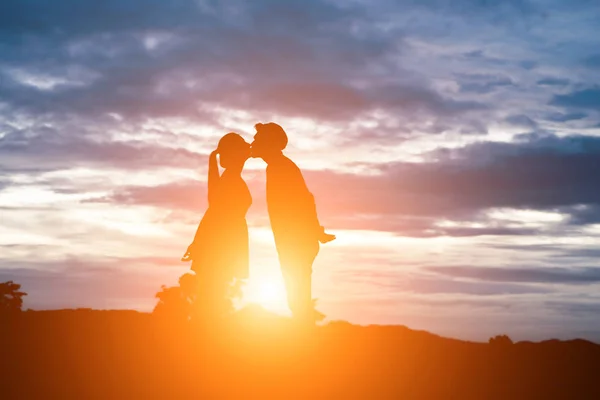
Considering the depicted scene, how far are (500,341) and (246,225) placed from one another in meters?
9.49

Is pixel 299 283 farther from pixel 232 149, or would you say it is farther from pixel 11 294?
pixel 11 294

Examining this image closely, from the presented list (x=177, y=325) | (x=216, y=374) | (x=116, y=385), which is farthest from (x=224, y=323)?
(x=116, y=385)

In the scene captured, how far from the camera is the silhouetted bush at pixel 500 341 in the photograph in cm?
2722

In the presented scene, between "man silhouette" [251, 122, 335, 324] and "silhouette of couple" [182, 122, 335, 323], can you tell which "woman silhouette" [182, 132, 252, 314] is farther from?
"man silhouette" [251, 122, 335, 324]

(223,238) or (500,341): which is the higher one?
(223,238)

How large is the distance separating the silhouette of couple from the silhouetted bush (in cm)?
650

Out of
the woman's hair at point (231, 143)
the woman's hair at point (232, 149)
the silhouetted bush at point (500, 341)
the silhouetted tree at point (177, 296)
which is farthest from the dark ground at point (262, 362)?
the silhouetted tree at point (177, 296)

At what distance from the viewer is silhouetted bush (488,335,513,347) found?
2722cm

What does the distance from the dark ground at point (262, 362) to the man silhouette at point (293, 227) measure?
120 centimetres

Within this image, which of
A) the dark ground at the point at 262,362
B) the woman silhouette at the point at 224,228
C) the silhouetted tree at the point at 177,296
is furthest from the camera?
the silhouetted tree at the point at 177,296

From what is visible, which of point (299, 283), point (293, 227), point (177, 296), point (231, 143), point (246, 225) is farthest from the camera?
point (177, 296)

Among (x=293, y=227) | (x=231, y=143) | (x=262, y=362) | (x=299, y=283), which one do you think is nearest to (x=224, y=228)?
(x=293, y=227)

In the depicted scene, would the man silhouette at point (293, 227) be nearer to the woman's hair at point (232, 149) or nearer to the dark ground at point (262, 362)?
the woman's hair at point (232, 149)

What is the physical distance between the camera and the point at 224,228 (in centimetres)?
2638
